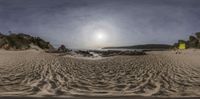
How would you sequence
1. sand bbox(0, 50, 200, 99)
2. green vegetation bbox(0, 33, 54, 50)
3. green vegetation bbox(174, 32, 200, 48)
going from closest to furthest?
sand bbox(0, 50, 200, 99) → green vegetation bbox(0, 33, 54, 50) → green vegetation bbox(174, 32, 200, 48)

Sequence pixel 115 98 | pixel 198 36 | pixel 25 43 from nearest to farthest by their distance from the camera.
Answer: pixel 115 98 < pixel 25 43 < pixel 198 36

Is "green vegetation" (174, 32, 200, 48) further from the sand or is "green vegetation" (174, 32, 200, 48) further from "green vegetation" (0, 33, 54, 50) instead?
the sand

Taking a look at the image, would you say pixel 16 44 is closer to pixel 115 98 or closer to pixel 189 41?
pixel 189 41

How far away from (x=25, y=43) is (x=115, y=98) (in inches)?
2499

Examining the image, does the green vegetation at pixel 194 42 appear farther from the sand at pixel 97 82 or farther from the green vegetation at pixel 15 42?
the sand at pixel 97 82

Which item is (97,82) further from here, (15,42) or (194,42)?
(194,42)

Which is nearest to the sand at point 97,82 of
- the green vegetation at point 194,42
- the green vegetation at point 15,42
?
the green vegetation at point 15,42

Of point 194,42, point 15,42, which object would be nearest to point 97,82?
point 15,42

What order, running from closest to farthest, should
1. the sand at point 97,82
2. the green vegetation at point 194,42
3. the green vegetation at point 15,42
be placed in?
the sand at point 97,82 → the green vegetation at point 15,42 → the green vegetation at point 194,42

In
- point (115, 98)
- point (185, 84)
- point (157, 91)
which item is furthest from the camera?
point (185, 84)

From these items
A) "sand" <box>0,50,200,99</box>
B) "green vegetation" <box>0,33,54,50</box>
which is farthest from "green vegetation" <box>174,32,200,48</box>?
"sand" <box>0,50,200,99</box>

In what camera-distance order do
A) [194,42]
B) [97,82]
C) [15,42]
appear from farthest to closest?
[194,42] → [15,42] → [97,82]

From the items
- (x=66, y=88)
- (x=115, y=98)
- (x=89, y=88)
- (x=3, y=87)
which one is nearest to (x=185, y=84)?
(x=89, y=88)

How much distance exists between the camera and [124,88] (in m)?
8.17
